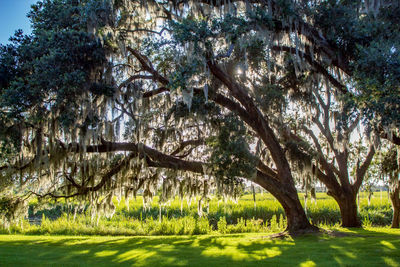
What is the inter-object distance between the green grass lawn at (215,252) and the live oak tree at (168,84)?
1.64 meters

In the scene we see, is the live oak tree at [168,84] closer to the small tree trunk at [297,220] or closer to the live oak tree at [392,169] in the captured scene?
the small tree trunk at [297,220]

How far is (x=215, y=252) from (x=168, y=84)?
14.1ft

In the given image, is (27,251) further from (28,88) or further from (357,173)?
(357,173)

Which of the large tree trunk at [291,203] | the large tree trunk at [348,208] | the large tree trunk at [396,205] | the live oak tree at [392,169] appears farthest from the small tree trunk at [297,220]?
the large tree trunk at [396,205]

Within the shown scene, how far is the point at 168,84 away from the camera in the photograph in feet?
27.4

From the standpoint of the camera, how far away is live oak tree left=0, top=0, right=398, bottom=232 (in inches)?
332

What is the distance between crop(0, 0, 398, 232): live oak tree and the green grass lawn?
1641mm

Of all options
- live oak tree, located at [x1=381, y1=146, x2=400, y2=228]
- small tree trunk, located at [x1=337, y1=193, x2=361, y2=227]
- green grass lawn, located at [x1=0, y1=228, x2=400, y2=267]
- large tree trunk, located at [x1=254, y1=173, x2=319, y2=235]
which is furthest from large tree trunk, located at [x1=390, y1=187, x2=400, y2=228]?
large tree trunk, located at [x1=254, y1=173, x2=319, y2=235]

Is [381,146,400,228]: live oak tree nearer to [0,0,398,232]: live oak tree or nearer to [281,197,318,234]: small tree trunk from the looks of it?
[0,0,398,232]: live oak tree

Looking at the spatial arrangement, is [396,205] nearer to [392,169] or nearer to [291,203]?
[392,169]

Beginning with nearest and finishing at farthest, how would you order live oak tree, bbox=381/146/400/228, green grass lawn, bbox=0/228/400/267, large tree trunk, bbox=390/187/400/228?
green grass lawn, bbox=0/228/400/267
live oak tree, bbox=381/146/400/228
large tree trunk, bbox=390/187/400/228

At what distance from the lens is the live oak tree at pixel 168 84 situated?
842cm

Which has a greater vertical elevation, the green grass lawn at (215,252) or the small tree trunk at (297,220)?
the small tree trunk at (297,220)

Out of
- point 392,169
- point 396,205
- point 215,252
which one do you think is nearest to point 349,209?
point 392,169
